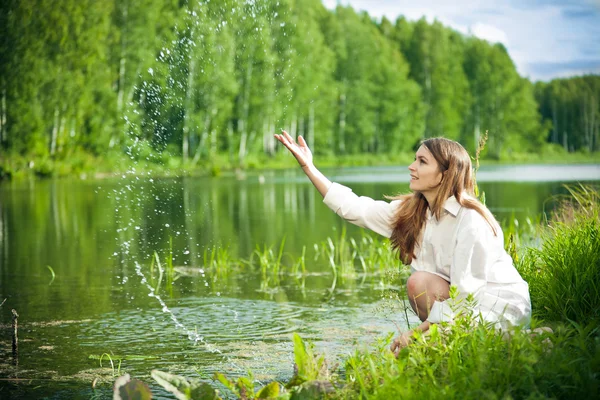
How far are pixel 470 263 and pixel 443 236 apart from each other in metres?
0.26

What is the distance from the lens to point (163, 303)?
712 cm

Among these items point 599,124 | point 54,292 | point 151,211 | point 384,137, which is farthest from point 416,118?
point 54,292

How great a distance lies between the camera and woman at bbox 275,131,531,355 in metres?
3.90

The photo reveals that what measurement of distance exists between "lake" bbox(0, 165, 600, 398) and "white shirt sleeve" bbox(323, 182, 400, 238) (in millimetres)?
570

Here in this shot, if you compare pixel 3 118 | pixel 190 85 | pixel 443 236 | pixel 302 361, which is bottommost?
pixel 302 361

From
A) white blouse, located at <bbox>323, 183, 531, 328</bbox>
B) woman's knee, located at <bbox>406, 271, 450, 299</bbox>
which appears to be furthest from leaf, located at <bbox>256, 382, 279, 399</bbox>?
woman's knee, located at <bbox>406, 271, 450, 299</bbox>

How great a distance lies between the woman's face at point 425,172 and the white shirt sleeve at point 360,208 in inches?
10.8

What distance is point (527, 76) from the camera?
260 ft

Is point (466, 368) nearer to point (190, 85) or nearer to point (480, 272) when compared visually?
point (480, 272)

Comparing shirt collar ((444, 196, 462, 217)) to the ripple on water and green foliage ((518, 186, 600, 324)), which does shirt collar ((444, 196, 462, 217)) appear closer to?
green foliage ((518, 186, 600, 324))

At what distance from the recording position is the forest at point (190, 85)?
33.5 m

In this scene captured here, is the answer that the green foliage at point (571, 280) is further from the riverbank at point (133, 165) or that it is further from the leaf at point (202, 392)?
the riverbank at point (133, 165)

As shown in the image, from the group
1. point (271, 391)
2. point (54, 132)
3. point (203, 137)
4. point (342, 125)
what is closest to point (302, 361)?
point (271, 391)

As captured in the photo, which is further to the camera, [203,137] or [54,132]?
[203,137]
